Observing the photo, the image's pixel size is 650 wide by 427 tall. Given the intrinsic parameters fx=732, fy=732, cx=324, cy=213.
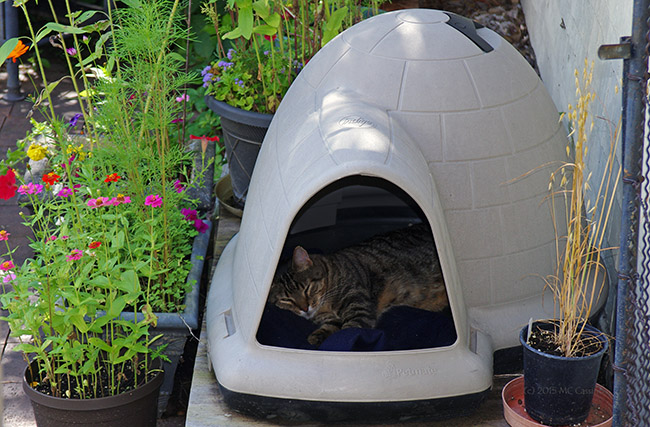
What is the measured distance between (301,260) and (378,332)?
1.53 ft

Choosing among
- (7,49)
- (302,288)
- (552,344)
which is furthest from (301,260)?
(7,49)

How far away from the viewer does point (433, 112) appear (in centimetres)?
240

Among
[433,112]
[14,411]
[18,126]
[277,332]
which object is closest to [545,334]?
[433,112]

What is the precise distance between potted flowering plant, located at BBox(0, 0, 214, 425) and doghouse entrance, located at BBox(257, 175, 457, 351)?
35 centimetres

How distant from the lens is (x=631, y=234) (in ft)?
5.96

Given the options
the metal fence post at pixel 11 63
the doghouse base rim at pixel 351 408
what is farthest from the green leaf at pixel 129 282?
the metal fence post at pixel 11 63

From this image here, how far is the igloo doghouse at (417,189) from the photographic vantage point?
2.21 m

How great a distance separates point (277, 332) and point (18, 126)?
10.4ft

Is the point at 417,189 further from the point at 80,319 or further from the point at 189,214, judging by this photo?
the point at 189,214

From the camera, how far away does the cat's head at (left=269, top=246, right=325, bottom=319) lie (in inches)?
110

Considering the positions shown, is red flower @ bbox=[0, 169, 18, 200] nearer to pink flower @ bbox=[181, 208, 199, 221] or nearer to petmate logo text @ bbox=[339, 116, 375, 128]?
pink flower @ bbox=[181, 208, 199, 221]

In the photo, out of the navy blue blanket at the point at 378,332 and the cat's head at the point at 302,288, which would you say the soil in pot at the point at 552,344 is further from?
the cat's head at the point at 302,288

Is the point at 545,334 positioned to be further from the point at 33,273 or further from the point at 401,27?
the point at 33,273

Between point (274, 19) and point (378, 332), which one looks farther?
point (274, 19)
